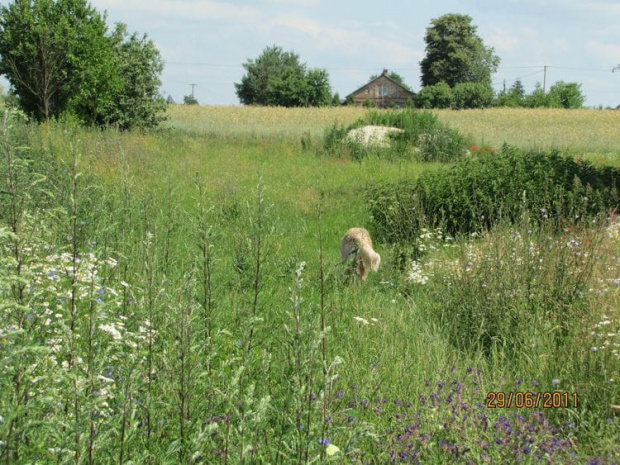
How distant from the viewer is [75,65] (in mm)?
24031

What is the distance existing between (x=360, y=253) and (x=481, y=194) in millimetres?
3056

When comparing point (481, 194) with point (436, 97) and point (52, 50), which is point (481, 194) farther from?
point (436, 97)

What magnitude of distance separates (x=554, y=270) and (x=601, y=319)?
0.91 metres

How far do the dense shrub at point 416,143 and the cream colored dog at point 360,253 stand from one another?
10.9 meters

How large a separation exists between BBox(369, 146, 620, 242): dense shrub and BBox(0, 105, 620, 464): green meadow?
3.04 feet

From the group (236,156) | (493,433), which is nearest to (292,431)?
(493,433)

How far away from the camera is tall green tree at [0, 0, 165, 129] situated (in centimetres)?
2319

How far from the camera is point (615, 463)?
3.20 metres

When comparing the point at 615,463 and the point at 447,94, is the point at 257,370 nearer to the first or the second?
the point at 615,463

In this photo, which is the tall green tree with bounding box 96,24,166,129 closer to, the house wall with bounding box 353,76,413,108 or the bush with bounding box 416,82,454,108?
the bush with bounding box 416,82,454,108

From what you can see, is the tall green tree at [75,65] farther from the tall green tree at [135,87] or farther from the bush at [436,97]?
the bush at [436,97]

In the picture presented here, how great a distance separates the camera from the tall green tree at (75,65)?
23188 millimetres

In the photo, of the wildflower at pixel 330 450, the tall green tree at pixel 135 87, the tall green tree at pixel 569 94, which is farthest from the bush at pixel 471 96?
the wildflower at pixel 330 450
